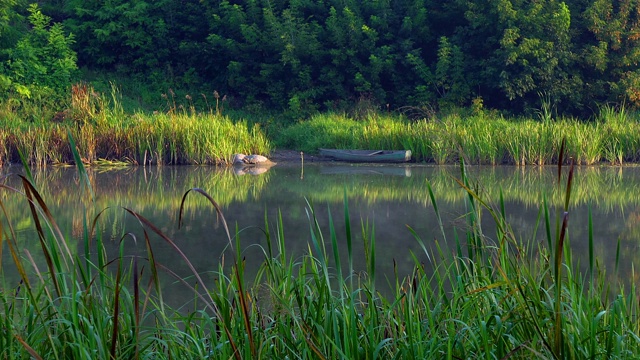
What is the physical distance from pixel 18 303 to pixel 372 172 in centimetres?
803

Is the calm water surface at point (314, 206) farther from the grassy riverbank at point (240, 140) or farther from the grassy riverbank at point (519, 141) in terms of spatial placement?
the grassy riverbank at point (240, 140)

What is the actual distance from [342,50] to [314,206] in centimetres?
1283

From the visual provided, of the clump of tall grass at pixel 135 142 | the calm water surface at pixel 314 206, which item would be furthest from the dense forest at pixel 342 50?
the calm water surface at pixel 314 206

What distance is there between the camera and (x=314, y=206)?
7770 millimetres

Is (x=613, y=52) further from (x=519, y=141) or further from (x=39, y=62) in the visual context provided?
(x=39, y=62)

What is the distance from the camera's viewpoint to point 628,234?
6.10 metres

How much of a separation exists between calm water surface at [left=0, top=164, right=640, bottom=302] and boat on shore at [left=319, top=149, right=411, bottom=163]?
0.72 m

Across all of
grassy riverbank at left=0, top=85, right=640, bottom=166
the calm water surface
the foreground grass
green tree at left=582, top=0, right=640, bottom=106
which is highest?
green tree at left=582, top=0, right=640, bottom=106

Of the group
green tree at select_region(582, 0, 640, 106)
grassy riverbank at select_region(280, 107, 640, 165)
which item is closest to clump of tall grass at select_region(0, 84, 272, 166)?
grassy riverbank at select_region(280, 107, 640, 165)

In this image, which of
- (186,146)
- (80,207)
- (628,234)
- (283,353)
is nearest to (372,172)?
(186,146)

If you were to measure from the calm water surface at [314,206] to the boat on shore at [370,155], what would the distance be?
717mm

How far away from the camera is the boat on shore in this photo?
1341 cm

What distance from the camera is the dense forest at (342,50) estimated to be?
18.0 metres

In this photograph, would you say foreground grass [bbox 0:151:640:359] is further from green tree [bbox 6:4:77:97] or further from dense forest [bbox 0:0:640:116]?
green tree [bbox 6:4:77:97]
